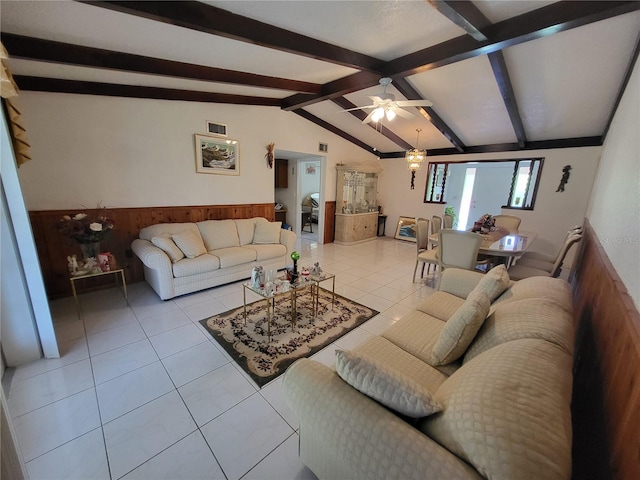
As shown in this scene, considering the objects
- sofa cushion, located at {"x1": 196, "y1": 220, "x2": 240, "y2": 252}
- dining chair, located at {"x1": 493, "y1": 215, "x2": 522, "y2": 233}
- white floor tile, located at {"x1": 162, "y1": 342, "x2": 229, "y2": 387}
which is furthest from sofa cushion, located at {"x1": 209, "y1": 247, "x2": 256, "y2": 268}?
dining chair, located at {"x1": 493, "y1": 215, "x2": 522, "y2": 233}

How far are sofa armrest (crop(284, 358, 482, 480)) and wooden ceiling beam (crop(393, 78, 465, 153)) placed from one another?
3.65m

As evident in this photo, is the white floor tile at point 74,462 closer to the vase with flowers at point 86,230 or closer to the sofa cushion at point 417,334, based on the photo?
the sofa cushion at point 417,334

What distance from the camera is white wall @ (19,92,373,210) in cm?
282

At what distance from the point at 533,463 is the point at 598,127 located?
18.7ft

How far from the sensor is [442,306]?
2.14 meters

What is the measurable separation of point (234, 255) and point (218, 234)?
52 centimetres

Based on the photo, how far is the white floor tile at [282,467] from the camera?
50.9 inches

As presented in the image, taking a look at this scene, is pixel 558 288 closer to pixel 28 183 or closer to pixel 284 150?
pixel 284 150

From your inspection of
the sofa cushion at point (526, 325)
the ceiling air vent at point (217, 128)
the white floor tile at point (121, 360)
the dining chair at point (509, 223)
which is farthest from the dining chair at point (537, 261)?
the ceiling air vent at point (217, 128)

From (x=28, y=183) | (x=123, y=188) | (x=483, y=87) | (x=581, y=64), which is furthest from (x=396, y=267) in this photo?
(x=28, y=183)

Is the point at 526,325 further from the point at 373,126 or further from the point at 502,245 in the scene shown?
the point at 373,126

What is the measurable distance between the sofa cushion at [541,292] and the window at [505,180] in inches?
171

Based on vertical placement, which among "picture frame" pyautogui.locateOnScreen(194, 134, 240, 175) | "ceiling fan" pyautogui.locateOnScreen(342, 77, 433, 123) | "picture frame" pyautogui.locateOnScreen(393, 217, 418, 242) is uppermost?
"ceiling fan" pyautogui.locateOnScreen(342, 77, 433, 123)

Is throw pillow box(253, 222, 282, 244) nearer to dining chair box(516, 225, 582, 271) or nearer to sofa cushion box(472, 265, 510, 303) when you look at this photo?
sofa cushion box(472, 265, 510, 303)
